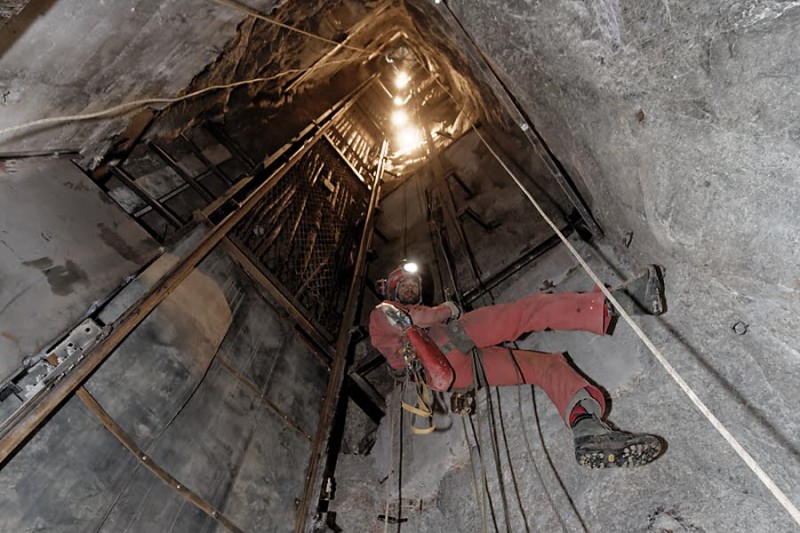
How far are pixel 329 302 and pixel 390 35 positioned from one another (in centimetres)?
571

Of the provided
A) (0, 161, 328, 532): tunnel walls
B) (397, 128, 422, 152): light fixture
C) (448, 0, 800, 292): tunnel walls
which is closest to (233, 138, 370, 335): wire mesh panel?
(0, 161, 328, 532): tunnel walls

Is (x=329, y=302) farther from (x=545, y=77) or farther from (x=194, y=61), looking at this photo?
(x=545, y=77)

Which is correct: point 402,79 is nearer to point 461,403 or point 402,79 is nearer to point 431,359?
point 431,359

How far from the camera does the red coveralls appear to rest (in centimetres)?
319

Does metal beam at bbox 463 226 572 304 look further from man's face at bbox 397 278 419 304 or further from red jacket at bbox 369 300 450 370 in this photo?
red jacket at bbox 369 300 450 370

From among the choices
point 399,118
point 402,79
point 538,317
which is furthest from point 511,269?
point 402,79

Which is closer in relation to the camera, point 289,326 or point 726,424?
point 726,424

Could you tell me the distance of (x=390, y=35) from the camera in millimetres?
8531

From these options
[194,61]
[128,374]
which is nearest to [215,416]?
[128,374]

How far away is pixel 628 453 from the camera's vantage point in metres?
2.55

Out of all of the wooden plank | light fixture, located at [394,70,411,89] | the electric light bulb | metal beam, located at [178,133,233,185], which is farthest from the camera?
light fixture, located at [394,70,411,89]

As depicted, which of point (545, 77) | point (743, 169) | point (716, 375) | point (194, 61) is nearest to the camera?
point (743, 169)

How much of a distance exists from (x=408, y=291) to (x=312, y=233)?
200 centimetres

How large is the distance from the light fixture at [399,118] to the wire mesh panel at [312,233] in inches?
127
